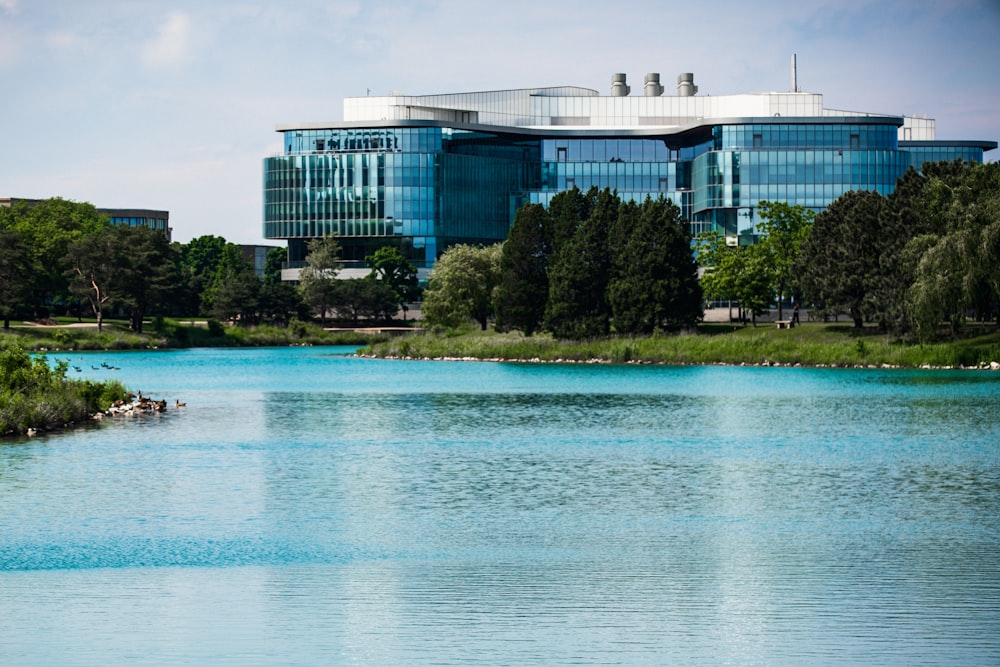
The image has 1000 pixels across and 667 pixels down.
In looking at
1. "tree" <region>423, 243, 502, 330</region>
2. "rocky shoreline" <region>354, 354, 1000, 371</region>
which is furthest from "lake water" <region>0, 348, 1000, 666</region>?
"tree" <region>423, 243, 502, 330</region>

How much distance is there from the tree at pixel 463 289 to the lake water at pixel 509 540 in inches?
2736

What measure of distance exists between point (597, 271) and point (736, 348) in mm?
15628

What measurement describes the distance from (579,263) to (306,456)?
67.4m

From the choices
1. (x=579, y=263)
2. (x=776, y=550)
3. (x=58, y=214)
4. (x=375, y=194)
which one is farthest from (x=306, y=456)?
(x=375, y=194)

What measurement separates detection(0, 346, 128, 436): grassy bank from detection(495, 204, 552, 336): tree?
204ft

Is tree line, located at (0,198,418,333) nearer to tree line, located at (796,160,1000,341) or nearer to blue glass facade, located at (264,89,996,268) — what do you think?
blue glass facade, located at (264,89,996,268)

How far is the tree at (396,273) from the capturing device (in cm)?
17175

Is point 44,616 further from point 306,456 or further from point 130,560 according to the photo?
point 306,456

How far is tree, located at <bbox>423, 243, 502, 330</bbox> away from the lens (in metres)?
126

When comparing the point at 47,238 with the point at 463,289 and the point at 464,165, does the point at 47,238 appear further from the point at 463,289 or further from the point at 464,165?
the point at 464,165

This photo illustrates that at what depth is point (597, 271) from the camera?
359 feet

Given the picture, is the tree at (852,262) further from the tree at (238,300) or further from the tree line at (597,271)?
the tree at (238,300)

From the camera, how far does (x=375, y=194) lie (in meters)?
191

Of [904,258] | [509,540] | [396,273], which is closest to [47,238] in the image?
[396,273]
